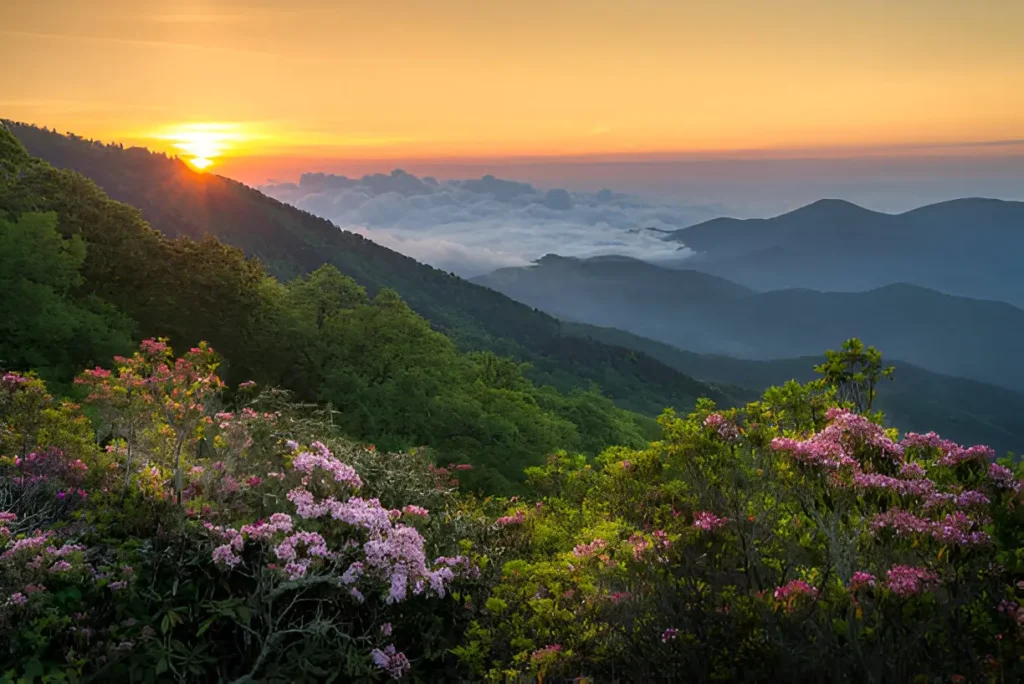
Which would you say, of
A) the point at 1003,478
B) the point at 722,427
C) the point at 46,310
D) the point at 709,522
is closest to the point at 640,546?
the point at 709,522

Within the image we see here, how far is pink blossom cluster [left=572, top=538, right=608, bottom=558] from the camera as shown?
337 inches

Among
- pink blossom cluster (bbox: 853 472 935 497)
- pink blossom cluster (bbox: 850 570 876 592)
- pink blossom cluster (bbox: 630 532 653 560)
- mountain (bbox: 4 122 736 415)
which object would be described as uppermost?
pink blossom cluster (bbox: 853 472 935 497)

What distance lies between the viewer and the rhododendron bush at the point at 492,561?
20.9ft

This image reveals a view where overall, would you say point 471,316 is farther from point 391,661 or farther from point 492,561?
point 391,661

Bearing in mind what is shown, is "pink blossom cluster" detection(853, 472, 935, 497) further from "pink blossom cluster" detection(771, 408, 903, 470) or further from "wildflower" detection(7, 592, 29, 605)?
"wildflower" detection(7, 592, 29, 605)

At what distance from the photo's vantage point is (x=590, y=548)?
873 centimetres

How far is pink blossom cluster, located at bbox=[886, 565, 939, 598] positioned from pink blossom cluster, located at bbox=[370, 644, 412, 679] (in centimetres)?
483

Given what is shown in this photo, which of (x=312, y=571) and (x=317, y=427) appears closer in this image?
(x=312, y=571)

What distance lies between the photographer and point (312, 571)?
26.0ft

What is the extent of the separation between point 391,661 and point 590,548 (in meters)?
2.45

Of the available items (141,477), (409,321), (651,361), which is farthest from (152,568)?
(651,361)

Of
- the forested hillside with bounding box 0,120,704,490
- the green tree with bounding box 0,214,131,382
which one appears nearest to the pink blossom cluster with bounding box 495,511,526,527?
the forested hillside with bounding box 0,120,704,490

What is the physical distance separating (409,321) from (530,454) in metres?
10.1

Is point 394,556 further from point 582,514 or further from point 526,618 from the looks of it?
point 582,514
